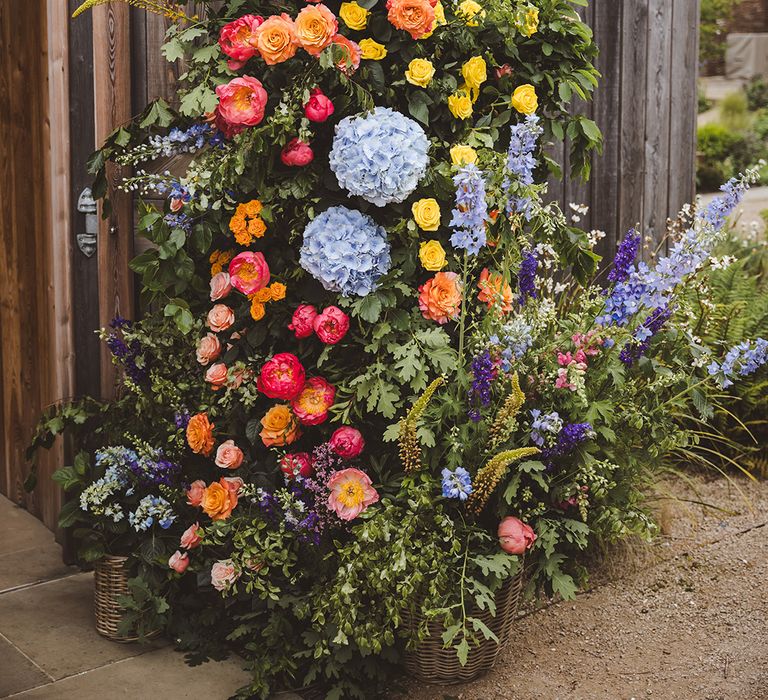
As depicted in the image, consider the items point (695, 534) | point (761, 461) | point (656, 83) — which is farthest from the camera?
point (656, 83)

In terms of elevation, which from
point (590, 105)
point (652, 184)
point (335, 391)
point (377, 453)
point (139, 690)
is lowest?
point (139, 690)

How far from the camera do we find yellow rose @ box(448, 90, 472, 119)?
285cm

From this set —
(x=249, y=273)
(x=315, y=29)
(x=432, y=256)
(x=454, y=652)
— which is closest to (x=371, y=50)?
(x=315, y=29)

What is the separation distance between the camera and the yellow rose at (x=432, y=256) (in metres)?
2.76

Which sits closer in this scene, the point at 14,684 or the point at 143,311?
the point at 14,684

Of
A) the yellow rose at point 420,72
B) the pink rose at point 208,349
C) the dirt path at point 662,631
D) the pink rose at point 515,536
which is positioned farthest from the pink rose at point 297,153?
the dirt path at point 662,631

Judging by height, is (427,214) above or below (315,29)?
below

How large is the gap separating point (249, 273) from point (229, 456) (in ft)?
1.71

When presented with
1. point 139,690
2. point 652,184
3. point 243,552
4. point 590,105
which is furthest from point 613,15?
point 139,690

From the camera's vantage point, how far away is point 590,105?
4652mm

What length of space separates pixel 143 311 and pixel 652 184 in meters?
2.77

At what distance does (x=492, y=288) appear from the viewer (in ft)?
9.52

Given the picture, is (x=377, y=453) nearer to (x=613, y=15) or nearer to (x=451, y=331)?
(x=451, y=331)

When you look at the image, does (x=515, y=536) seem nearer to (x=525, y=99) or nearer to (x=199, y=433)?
(x=199, y=433)
